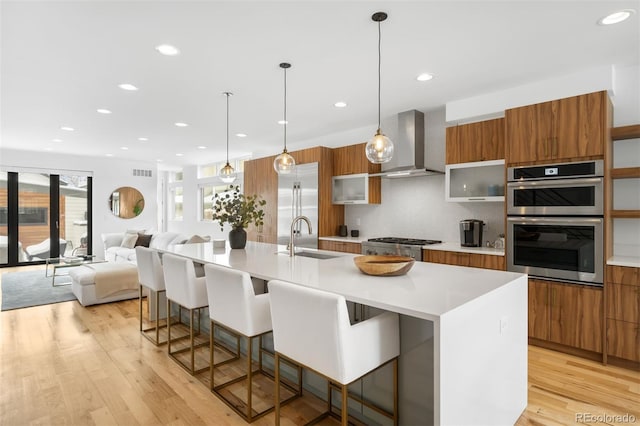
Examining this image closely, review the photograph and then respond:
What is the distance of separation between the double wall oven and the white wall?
29.4 ft

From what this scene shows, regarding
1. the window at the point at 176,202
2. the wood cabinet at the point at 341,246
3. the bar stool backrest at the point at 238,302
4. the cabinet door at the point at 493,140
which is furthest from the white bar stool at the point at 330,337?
the window at the point at 176,202

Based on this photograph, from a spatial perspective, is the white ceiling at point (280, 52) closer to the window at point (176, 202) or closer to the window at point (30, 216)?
the window at point (30, 216)

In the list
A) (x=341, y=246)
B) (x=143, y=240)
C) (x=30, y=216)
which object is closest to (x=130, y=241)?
(x=143, y=240)

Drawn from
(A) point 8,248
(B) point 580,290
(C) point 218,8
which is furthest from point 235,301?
(A) point 8,248

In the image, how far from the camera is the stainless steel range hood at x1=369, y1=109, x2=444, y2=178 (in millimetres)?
4516

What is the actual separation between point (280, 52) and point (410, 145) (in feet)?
7.75

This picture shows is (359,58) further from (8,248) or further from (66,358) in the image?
(8,248)

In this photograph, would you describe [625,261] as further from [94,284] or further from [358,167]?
[94,284]

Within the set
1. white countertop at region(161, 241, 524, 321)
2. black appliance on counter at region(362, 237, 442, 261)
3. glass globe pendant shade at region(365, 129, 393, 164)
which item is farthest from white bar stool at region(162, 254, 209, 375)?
black appliance on counter at region(362, 237, 442, 261)

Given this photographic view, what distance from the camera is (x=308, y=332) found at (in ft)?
5.47

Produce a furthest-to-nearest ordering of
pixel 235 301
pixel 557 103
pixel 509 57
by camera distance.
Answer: pixel 557 103 → pixel 509 57 → pixel 235 301

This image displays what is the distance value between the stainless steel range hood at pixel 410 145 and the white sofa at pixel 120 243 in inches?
159

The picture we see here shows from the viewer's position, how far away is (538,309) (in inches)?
128

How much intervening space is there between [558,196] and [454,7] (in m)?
2.02
